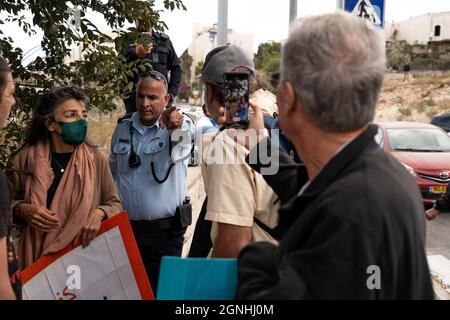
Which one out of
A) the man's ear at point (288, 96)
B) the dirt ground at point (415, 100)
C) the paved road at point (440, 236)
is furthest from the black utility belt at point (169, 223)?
the dirt ground at point (415, 100)

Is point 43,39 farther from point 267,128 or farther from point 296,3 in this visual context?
point 296,3

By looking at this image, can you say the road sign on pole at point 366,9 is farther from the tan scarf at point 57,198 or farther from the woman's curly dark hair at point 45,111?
the tan scarf at point 57,198

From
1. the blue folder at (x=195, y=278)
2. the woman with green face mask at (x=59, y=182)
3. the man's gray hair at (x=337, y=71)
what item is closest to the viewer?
the man's gray hair at (x=337, y=71)

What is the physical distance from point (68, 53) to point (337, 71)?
266 cm

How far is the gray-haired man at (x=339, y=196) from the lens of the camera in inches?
42.5

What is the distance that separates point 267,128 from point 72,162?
119 centimetres

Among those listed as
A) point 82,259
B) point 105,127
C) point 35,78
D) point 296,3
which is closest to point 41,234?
point 82,259

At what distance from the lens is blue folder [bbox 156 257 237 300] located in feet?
4.66

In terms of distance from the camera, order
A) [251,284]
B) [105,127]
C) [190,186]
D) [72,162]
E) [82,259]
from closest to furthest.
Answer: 1. [251,284]
2. [82,259]
3. [72,162]
4. [190,186]
5. [105,127]

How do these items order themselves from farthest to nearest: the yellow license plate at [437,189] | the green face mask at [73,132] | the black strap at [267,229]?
the yellow license plate at [437,189] < the green face mask at [73,132] < the black strap at [267,229]

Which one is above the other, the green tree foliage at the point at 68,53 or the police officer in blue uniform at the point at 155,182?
the green tree foliage at the point at 68,53

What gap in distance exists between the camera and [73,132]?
269cm

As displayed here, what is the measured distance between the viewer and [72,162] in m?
2.67
